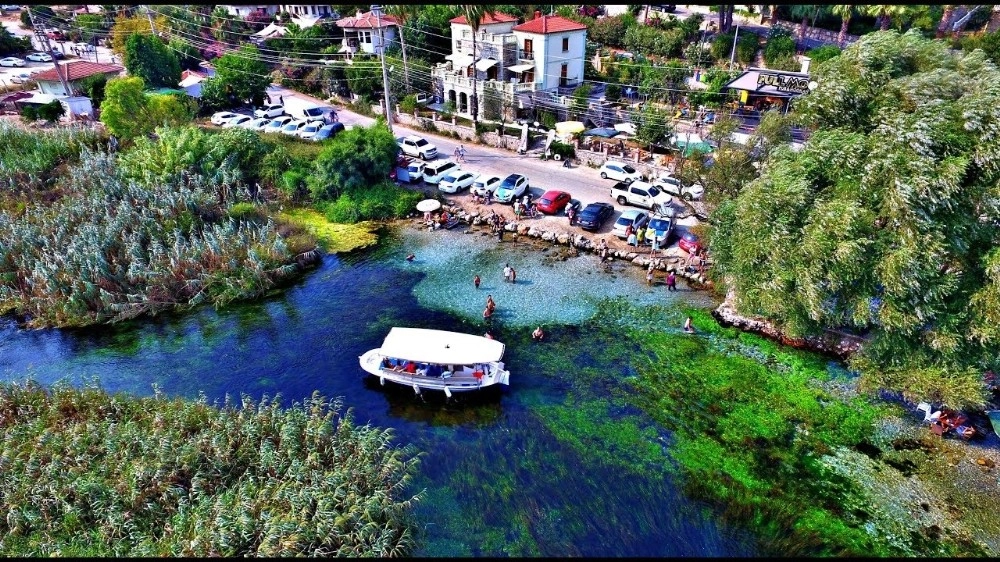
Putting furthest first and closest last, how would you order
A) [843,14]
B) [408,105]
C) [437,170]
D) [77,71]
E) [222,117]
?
[843,14]
[77,71]
[222,117]
[408,105]
[437,170]

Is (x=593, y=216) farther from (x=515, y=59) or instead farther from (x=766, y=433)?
(x=515, y=59)

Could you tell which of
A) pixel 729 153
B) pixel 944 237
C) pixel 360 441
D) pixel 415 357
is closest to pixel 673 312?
pixel 729 153

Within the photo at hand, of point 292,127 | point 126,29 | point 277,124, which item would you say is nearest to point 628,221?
point 292,127

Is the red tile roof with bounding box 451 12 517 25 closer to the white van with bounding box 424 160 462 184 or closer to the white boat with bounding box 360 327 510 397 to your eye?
the white van with bounding box 424 160 462 184

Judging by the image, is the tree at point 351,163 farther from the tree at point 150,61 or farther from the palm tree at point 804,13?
the palm tree at point 804,13

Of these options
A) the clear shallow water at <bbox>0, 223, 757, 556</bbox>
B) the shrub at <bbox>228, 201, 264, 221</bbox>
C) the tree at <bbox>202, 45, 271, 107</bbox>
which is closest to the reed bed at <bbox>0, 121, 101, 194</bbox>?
the tree at <bbox>202, 45, 271, 107</bbox>
